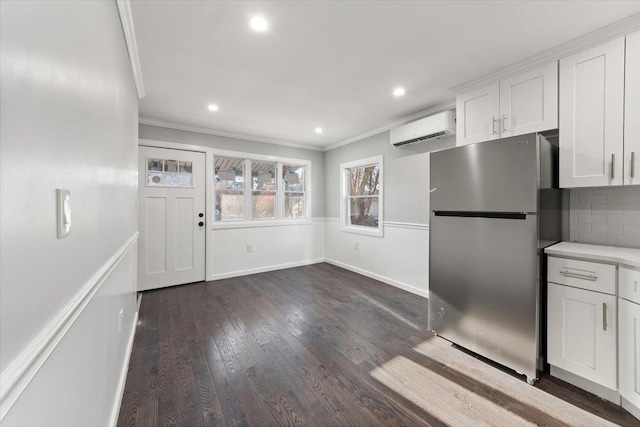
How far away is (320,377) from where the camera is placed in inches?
74.4

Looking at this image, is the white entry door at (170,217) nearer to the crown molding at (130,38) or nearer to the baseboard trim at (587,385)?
the crown molding at (130,38)

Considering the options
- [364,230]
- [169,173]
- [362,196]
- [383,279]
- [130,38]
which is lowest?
[383,279]

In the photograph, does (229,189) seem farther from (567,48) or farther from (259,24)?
(567,48)

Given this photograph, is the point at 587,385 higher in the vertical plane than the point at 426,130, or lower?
lower

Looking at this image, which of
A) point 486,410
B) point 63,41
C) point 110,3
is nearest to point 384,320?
point 486,410

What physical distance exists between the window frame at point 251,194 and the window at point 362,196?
76 cm

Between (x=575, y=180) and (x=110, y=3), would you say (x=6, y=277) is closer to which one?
(x=110, y=3)

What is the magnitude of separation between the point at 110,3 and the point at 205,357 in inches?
93.5

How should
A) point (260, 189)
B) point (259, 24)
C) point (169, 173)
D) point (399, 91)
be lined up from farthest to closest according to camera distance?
point (260, 189), point (169, 173), point (399, 91), point (259, 24)

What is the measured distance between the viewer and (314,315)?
2.90 m

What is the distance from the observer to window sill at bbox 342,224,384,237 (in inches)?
164

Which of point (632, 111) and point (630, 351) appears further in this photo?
point (632, 111)

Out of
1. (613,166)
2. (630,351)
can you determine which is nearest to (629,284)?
(630,351)

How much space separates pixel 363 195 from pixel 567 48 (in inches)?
118
